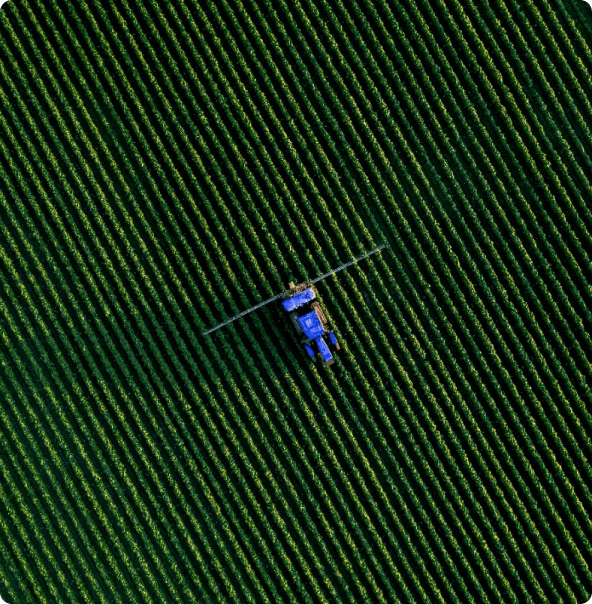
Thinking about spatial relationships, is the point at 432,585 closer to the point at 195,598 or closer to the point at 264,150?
the point at 195,598

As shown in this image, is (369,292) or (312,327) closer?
(312,327)

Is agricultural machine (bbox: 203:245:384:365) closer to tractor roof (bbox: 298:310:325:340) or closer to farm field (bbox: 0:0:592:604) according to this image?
tractor roof (bbox: 298:310:325:340)

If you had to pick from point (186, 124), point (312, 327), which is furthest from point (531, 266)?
point (186, 124)

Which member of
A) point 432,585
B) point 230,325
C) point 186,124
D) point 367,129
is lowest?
point 432,585

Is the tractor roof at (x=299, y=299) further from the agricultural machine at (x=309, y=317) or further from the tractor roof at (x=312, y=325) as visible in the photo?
the tractor roof at (x=312, y=325)

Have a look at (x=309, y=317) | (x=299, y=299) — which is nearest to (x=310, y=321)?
(x=309, y=317)

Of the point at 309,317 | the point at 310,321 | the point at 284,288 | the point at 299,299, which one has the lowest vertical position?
the point at 310,321

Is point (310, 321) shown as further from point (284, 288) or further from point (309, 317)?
point (284, 288)

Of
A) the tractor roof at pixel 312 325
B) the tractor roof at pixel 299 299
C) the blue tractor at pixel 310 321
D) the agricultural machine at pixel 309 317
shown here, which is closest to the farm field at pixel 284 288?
the agricultural machine at pixel 309 317
